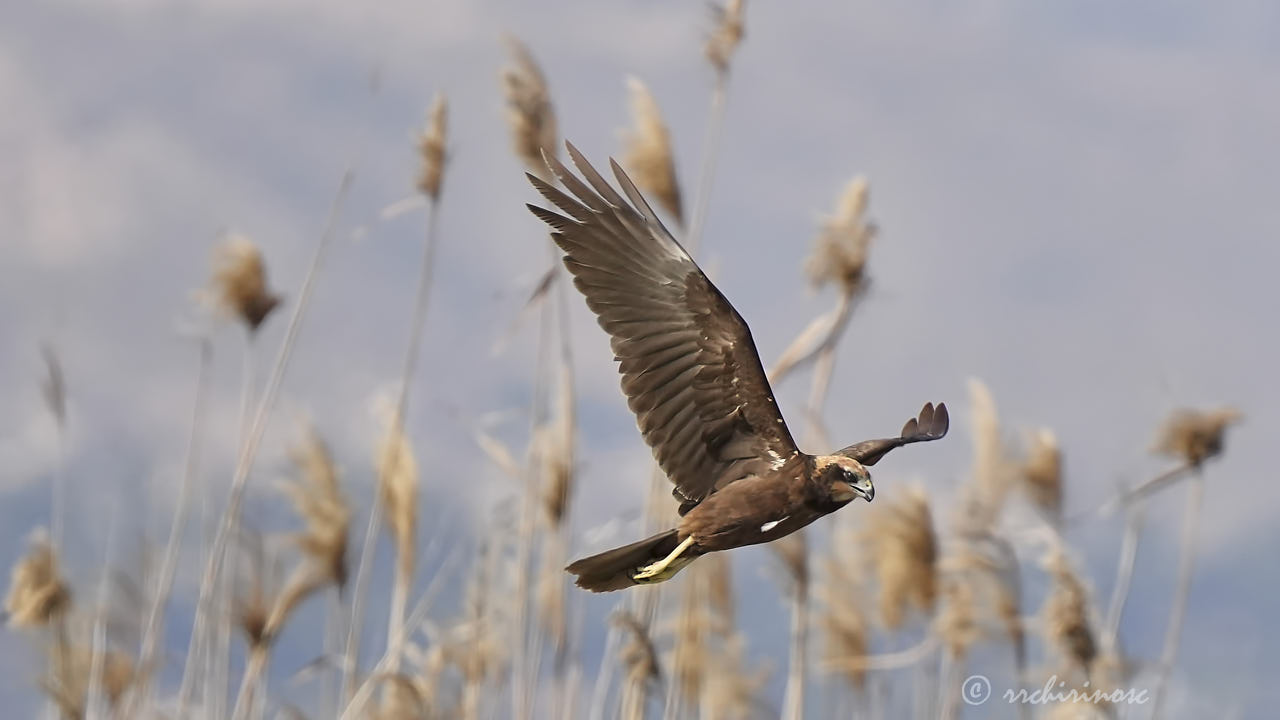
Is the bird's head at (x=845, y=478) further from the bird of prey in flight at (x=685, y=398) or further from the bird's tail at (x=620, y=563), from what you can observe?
the bird's tail at (x=620, y=563)

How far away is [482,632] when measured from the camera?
224 inches

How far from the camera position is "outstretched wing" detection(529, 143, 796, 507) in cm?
260

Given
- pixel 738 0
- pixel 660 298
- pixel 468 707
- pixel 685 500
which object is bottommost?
pixel 468 707

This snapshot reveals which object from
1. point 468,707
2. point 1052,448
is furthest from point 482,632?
point 1052,448

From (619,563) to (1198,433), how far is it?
3.96 m

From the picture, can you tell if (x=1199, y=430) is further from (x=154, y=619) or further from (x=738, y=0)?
(x=154, y=619)

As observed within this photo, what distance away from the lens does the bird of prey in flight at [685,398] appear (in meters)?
2.30

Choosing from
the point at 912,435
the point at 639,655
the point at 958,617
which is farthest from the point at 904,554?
the point at 912,435

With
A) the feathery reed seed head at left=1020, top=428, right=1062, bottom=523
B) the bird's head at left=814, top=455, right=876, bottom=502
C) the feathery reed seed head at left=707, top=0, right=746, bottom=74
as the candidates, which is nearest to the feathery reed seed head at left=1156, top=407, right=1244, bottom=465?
the feathery reed seed head at left=1020, top=428, right=1062, bottom=523

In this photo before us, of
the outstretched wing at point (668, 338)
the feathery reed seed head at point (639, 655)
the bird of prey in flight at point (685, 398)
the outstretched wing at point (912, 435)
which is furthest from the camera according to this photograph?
the feathery reed seed head at point (639, 655)

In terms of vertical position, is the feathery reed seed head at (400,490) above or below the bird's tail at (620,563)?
above

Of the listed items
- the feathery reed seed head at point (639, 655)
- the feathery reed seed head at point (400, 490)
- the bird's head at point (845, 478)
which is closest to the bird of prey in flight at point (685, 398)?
the bird's head at point (845, 478)

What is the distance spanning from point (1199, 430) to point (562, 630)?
8.59ft

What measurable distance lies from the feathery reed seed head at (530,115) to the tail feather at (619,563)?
9.79 ft
